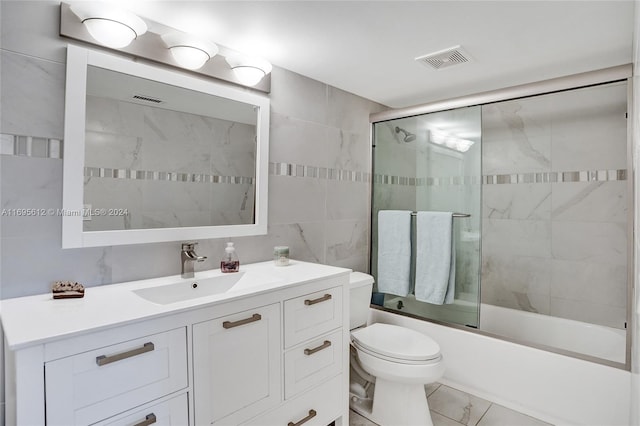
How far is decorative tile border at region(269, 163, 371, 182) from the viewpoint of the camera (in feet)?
7.06

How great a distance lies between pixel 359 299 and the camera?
2.25 m

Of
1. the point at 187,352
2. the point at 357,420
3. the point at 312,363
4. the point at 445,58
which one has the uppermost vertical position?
the point at 445,58

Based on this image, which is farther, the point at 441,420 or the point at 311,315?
the point at 441,420

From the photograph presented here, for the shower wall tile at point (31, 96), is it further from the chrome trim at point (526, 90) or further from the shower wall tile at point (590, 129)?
the shower wall tile at point (590, 129)

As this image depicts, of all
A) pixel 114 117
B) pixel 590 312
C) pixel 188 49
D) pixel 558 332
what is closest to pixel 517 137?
pixel 590 312

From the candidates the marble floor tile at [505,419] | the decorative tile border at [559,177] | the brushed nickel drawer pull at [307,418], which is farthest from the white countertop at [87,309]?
the decorative tile border at [559,177]

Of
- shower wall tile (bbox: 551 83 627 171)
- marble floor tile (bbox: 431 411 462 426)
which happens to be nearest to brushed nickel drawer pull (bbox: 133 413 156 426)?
marble floor tile (bbox: 431 411 462 426)

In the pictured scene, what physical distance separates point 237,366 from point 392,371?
89 cm

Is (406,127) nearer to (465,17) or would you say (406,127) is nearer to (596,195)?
(465,17)

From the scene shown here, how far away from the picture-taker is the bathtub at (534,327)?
2.30 m

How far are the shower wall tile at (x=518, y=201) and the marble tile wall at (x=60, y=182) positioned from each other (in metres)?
1.26

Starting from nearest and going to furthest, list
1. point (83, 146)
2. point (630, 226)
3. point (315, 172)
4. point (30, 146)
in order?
point (30, 146) → point (83, 146) → point (630, 226) → point (315, 172)

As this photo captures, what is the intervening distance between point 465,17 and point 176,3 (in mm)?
1297

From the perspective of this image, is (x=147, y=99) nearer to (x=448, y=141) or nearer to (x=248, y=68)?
A: (x=248, y=68)
